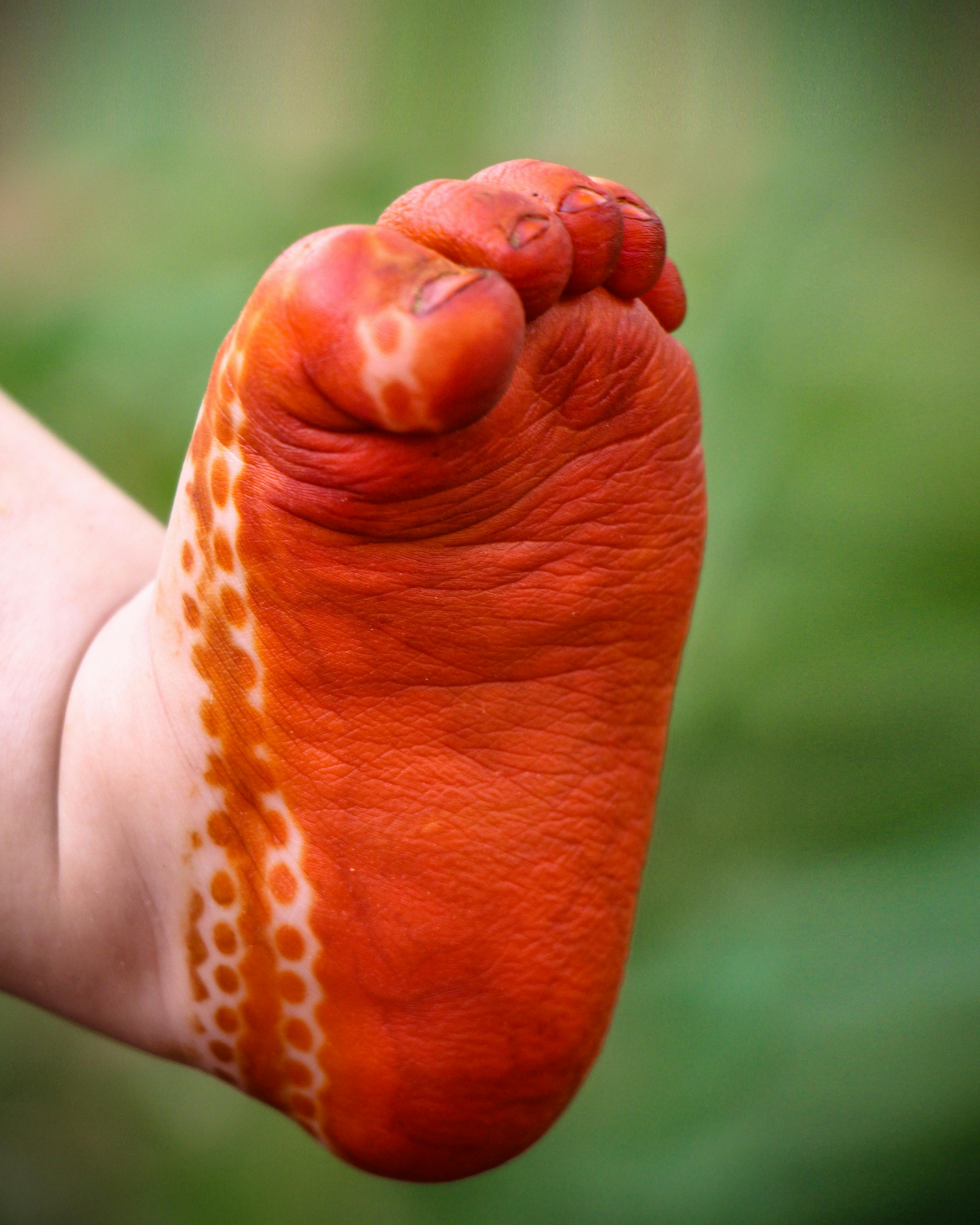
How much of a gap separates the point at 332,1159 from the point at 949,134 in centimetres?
130

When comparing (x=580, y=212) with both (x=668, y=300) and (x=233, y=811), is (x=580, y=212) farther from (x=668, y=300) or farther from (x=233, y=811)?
(x=233, y=811)

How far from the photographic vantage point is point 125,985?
2.34 feet

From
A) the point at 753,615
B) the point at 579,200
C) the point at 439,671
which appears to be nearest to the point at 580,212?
the point at 579,200

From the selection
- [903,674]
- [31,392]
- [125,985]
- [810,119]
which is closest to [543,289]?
[125,985]

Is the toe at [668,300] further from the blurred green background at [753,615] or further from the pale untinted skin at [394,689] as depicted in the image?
the blurred green background at [753,615]

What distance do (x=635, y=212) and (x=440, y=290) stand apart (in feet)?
0.53

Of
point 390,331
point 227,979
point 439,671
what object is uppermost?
point 390,331

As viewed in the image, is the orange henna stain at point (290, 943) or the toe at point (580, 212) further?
the orange henna stain at point (290, 943)

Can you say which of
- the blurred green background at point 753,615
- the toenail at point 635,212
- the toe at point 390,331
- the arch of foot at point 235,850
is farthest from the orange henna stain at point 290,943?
the blurred green background at point 753,615

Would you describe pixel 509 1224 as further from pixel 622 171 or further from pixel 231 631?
pixel 622 171

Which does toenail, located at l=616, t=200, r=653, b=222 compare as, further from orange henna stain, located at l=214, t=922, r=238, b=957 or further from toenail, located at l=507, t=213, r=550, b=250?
orange henna stain, located at l=214, t=922, r=238, b=957

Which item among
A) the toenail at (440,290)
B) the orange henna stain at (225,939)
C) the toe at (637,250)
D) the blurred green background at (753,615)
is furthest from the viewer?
the blurred green background at (753,615)

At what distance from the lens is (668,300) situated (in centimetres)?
64

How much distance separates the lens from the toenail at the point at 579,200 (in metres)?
0.52
